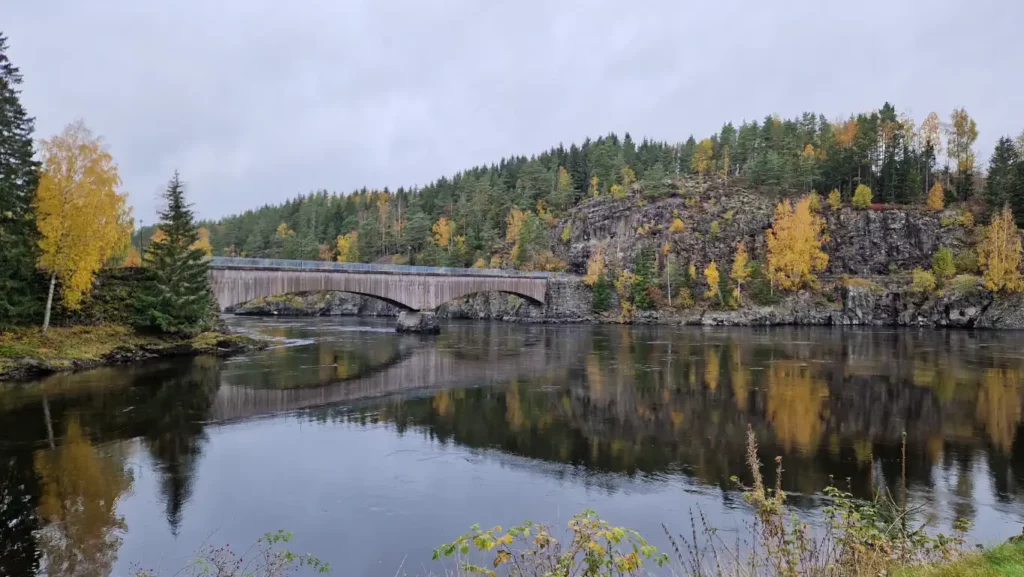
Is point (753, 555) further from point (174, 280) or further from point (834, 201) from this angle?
point (834, 201)

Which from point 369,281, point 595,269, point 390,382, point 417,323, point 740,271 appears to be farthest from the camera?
point 595,269

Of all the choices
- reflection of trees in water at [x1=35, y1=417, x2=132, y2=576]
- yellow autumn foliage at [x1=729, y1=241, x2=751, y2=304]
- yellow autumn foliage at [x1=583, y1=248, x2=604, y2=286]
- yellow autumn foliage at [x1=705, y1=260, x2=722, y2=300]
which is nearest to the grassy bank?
reflection of trees in water at [x1=35, y1=417, x2=132, y2=576]

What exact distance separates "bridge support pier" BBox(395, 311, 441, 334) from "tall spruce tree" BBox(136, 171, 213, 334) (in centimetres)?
2261

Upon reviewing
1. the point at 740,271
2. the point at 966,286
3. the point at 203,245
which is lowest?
the point at 966,286

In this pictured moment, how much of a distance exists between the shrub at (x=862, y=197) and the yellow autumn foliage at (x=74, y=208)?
91.3 m

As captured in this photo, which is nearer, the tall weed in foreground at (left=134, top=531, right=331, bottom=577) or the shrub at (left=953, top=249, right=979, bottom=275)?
the tall weed in foreground at (left=134, top=531, right=331, bottom=577)

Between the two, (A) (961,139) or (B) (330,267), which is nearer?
(B) (330,267)

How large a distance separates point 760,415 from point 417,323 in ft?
145

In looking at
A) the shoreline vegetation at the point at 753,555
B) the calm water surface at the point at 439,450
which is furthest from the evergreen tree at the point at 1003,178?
the shoreline vegetation at the point at 753,555

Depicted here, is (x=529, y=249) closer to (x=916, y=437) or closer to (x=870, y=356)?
(x=870, y=356)

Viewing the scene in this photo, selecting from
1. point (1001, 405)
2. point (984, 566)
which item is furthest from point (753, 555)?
point (1001, 405)

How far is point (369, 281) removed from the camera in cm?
5500

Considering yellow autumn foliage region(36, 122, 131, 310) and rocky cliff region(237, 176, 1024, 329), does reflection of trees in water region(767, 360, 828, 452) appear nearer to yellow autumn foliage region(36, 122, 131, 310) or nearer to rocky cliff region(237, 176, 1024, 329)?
yellow autumn foliage region(36, 122, 131, 310)

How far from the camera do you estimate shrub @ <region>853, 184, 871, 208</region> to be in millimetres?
81500
